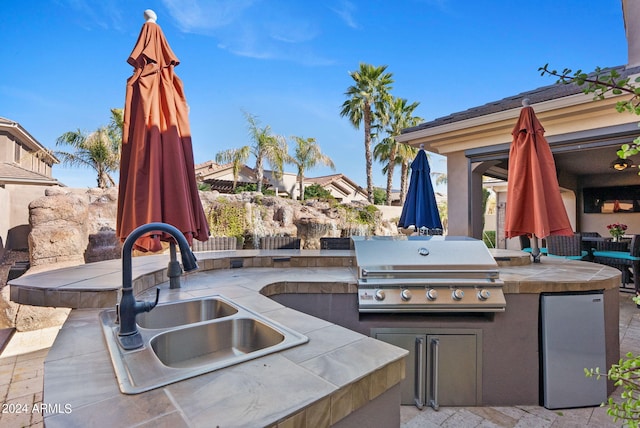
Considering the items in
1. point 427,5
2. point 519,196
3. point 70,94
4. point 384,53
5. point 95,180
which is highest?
point 384,53

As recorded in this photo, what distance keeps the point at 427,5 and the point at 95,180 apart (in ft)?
46.6

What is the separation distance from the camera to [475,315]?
2.34 meters

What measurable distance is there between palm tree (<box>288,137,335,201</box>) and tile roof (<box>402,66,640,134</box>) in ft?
36.9

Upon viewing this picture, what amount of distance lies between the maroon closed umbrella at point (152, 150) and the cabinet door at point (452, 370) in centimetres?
201

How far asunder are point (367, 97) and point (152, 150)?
1472cm

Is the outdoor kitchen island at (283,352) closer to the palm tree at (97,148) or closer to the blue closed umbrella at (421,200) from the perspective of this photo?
the blue closed umbrella at (421,200)

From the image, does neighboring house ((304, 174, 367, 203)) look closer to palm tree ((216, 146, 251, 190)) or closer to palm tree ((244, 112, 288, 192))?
palm tree ((244, 112, 288, 192))

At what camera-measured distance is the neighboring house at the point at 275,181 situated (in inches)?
691

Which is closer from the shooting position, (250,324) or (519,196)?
(250,324)

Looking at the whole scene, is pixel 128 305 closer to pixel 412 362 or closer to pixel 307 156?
pixel 412 362

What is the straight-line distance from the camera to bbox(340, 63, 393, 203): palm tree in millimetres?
15031

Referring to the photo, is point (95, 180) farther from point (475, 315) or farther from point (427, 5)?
point (475, 315)

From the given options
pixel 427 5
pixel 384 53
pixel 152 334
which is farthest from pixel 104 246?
pixel 384 53

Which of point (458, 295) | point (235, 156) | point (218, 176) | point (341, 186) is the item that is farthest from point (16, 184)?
point (341, 186)
